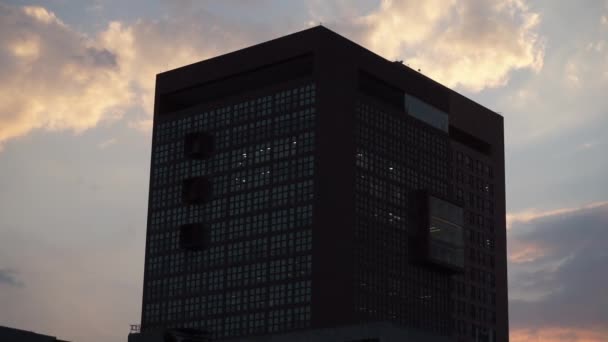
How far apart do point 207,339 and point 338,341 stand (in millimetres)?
18488

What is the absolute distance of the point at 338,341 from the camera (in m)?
199

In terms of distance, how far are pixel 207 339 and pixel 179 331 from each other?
293 inches

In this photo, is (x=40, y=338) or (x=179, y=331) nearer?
(x=40, y=338)

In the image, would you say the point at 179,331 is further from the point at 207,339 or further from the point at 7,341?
the point at 7,341

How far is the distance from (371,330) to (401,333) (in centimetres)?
433

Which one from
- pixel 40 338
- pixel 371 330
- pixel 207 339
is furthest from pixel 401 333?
pixel 40 338

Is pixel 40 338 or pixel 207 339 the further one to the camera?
pixel 207 339

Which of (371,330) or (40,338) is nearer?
(40,338)

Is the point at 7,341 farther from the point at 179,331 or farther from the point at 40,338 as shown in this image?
the point at 179,331

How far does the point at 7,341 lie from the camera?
175 meters

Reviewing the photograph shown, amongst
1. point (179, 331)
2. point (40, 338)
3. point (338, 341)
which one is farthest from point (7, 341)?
point (338, 341)

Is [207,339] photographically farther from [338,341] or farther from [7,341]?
[7,341]

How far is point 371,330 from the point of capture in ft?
647

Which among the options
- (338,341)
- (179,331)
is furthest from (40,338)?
(338,341)
